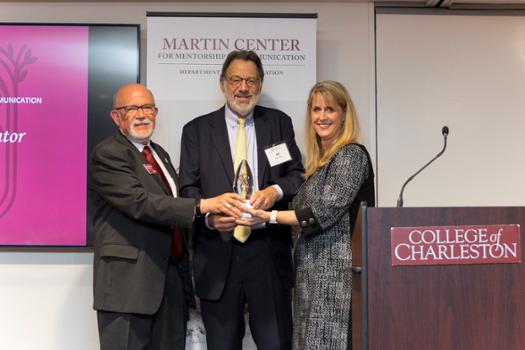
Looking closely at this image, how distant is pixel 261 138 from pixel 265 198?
38 cm

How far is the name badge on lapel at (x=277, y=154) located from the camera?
2754 mm

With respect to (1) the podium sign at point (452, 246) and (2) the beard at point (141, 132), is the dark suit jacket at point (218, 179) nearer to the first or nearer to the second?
(2) the beard at point (141, 132)

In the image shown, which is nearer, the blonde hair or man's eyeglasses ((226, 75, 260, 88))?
the blonde hair

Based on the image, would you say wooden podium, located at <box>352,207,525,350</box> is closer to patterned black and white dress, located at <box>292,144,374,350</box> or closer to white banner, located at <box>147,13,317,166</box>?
patterned black and white dress, located at <box>292,144,374,350</box>

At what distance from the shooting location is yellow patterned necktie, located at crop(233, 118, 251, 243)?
267 cm

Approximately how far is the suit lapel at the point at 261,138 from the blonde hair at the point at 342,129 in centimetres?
27

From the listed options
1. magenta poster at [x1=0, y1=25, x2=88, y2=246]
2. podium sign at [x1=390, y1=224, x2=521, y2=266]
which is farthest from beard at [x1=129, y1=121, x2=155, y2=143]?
podium sign at [x1=390, y1=224, x2=521, y2=266]

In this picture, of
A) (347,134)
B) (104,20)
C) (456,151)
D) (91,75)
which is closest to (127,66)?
(91,75)

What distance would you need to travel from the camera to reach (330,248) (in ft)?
7.84

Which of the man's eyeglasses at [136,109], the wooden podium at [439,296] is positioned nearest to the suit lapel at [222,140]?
the man's eyeglasses at [136,109]

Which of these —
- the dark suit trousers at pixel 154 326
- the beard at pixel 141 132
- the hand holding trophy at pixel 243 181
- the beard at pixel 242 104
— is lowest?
the dark suit trousers at pixel 154 326

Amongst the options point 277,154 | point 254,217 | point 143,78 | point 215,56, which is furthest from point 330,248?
point 143,78

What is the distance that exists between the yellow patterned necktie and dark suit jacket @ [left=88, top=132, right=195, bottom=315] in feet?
0.94

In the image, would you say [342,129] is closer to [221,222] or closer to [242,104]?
[242,104]
